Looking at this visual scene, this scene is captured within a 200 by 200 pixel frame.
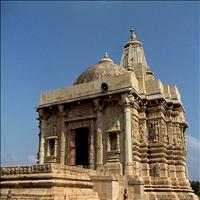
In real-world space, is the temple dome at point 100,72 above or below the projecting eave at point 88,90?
above

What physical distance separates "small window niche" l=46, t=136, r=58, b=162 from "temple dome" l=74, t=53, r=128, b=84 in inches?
214

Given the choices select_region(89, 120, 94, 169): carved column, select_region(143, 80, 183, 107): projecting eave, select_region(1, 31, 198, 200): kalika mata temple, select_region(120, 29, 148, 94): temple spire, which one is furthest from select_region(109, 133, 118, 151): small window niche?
select_region(120, 29, 148, 94): temple spire

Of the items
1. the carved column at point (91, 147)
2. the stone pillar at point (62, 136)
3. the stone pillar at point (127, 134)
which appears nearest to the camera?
the stone pillar at point (127, 134)

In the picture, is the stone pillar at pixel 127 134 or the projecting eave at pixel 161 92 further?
the projecting eave at pixel 161 92

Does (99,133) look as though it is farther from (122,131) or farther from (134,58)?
(134,58)

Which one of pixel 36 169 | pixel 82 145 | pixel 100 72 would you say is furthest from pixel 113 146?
pixel 36 169

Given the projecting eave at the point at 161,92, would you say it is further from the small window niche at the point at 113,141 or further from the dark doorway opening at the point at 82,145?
the dark doorway opening at the point at 82,145

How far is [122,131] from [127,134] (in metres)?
0.67

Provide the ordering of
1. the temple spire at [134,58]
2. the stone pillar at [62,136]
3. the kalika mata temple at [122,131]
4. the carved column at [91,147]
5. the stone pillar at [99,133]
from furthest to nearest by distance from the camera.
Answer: the temple spire at [134,58]
the stone pillar at [62,136]
the carved column at [91,147]
the stone pillar at [99,133]
the kalika mata temple at [122,131]

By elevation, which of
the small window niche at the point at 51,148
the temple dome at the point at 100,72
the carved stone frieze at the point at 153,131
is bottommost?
the small window niche at the point at 51,148

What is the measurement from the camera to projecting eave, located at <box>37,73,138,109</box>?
21672mm

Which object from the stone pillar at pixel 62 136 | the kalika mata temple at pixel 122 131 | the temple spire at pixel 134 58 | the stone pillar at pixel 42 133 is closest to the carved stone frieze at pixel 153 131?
the kalika mata temple at pixel 122 131

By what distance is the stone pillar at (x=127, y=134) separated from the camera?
64.4ft

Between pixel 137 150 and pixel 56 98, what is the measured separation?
8008mm
